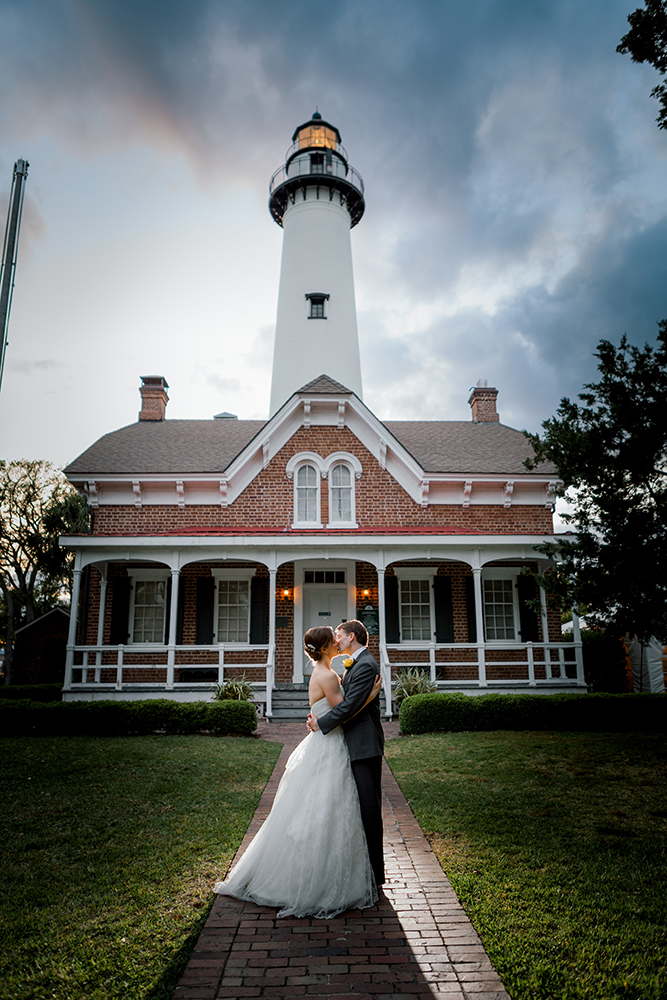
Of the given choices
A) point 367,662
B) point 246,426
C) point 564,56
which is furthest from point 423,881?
point 246,426

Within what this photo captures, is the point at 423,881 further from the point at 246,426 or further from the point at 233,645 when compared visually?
the point at 246,426

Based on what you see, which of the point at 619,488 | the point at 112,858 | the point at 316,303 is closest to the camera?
the point at 112,858

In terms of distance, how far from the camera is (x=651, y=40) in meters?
7.76

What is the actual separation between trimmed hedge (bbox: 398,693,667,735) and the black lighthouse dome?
19.2 m


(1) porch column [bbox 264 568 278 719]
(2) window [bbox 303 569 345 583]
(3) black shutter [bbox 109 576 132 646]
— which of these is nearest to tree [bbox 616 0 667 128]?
(1) porch column [bbox 264 568 278 719]

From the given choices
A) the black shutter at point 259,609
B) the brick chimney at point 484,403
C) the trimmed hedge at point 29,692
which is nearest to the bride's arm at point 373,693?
the black shutter at point 259,609

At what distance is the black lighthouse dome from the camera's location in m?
22.9

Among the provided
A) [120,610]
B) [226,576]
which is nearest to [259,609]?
[226,576]

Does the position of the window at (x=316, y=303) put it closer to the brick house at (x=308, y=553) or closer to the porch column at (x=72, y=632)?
the brick house at (x=308, y=553)

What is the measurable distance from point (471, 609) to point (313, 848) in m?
12.0

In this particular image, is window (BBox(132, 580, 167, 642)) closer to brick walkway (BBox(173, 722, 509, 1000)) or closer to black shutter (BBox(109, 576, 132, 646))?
black shutter (BBox(109, 576, 132, 646))

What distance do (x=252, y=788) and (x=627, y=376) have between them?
788 cm

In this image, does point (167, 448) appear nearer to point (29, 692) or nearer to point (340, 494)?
point (340, 494)

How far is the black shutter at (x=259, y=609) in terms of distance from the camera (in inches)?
592
